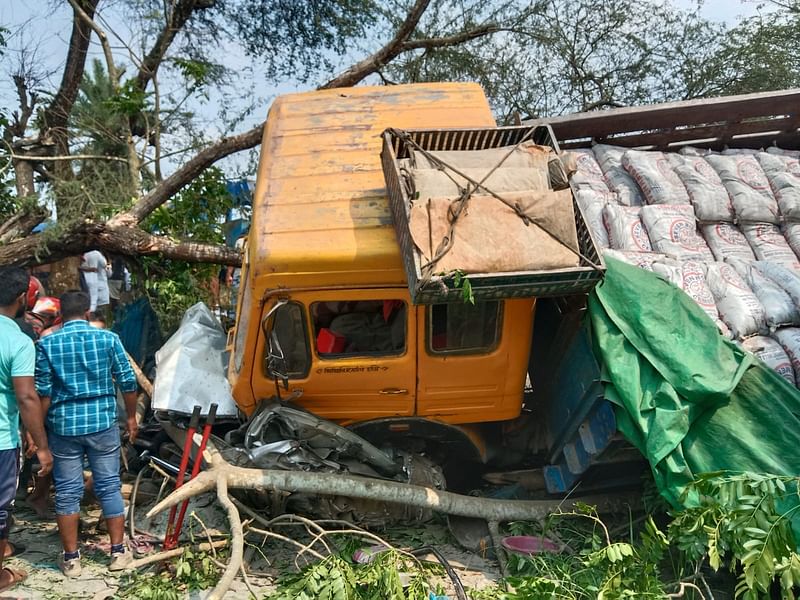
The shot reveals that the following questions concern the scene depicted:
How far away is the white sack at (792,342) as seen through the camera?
3.67 meters

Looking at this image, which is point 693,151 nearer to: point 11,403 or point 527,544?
point 527,544

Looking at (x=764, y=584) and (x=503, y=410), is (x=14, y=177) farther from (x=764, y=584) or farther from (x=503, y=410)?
(x=764, y=584)

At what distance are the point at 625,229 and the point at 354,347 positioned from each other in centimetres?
205

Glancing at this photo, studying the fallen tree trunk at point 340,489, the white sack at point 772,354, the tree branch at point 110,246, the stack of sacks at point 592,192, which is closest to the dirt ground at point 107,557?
the fallen tree trunk at point 340,489

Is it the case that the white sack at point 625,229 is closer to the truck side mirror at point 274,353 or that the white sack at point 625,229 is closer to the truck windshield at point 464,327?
the truck windshield at point 464,327

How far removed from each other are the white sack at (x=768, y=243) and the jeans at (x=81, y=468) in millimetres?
4495

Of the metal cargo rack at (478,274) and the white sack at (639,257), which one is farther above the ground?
the metal cargo rack at (478,274)

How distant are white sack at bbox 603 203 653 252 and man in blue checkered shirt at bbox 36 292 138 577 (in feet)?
10.8

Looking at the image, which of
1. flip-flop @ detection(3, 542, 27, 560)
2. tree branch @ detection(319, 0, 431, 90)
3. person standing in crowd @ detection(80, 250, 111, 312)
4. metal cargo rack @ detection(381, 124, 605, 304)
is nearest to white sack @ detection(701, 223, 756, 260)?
metal cargo rack @ detection(381, 124, 605, 304)

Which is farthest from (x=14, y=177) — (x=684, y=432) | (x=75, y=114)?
(x=684, y=432)

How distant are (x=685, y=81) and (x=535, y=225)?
9.03 metres

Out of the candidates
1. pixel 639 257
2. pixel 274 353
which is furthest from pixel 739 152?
pixel 274 353

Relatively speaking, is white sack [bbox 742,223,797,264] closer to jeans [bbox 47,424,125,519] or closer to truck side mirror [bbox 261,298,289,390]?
truck side mirror [bbox 261,298,289,390]

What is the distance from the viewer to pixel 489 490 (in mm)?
4531
